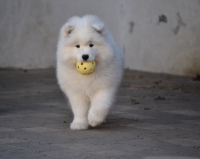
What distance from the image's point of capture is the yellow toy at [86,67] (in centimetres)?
722

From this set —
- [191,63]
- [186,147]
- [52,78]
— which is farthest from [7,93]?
[186,147]

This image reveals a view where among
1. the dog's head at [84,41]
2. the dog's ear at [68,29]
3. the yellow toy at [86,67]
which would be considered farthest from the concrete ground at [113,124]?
the dog's ear at [68,29]

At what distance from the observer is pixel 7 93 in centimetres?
1096

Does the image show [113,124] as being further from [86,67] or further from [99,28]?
[99,28]

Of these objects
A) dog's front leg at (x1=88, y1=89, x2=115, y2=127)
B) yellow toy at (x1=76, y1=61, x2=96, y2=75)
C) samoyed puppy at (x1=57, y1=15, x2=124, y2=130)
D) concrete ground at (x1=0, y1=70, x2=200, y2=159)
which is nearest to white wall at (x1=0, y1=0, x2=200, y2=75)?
concrete ground at (x1=0, y1=70, x2=200, y2=159)

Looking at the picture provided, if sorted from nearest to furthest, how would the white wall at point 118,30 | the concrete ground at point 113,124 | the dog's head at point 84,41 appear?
the concrete ground at point 113,124
the dog's head at point 84,41
the white wall at point 118,30

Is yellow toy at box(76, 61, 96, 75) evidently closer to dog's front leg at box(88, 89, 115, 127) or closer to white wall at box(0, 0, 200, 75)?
dog's front leg at box(88, 89, 115, 127)

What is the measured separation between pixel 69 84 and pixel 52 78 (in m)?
5.69

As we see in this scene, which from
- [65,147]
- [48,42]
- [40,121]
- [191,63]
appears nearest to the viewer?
[65,147]

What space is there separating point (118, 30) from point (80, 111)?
23.2 feet

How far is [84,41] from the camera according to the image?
719 cm

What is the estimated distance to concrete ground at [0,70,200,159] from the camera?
6.39 metres

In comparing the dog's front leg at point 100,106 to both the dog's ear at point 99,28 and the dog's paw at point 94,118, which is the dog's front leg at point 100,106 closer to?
the dog's paw at point 94,118

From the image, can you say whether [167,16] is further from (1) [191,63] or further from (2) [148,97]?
(2) [148,97]
